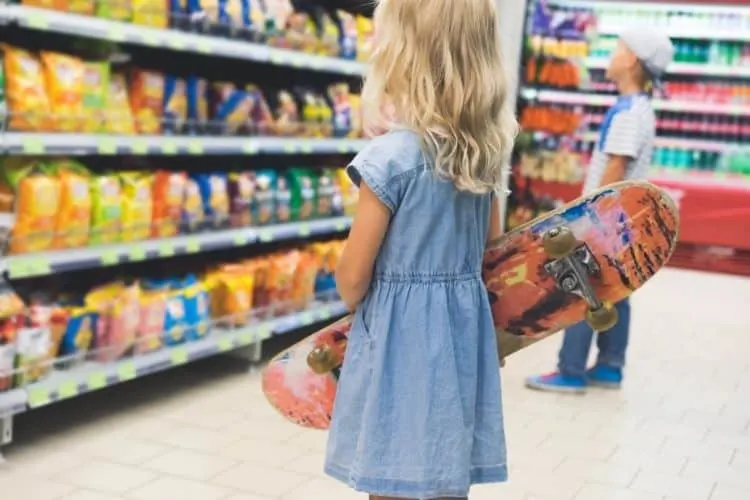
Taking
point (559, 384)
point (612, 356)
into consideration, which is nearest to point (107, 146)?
point (559, 384)

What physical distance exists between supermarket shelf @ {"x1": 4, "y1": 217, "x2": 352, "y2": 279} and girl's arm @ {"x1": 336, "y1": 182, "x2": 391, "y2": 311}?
1.55 meters

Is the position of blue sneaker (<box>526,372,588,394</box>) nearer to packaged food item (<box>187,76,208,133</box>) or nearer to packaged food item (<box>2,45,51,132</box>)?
packaged food item (<box>187,76,208,133</box>)

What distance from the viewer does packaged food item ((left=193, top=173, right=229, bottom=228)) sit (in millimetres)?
4055

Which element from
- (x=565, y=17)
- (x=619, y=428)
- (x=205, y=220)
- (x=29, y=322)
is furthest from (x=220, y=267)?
(x=565, y=17)

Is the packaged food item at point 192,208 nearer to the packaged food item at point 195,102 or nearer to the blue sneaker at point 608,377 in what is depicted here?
Answer: the packaged food item at point 195,102

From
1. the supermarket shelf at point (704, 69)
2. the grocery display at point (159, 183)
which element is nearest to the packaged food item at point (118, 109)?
the grocery display at point (159, 183)

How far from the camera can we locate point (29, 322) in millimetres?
3217

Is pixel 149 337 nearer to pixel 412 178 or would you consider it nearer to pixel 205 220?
pixel 205 220

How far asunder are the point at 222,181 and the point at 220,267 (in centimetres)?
36

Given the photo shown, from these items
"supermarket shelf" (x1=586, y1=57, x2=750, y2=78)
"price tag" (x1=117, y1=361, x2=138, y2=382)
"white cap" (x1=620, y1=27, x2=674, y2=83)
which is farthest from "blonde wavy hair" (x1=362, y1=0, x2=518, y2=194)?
"supermarket shelf" (x1=586, y1=57, x2=750, y2=78)

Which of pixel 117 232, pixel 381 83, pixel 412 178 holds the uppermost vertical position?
pixel 381 83

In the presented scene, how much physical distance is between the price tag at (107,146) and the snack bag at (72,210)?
0.12 meters

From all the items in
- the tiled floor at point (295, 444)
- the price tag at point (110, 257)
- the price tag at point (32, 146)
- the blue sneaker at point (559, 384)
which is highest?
the price tag at point (32, 146)

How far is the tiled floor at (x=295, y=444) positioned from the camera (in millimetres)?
3045
